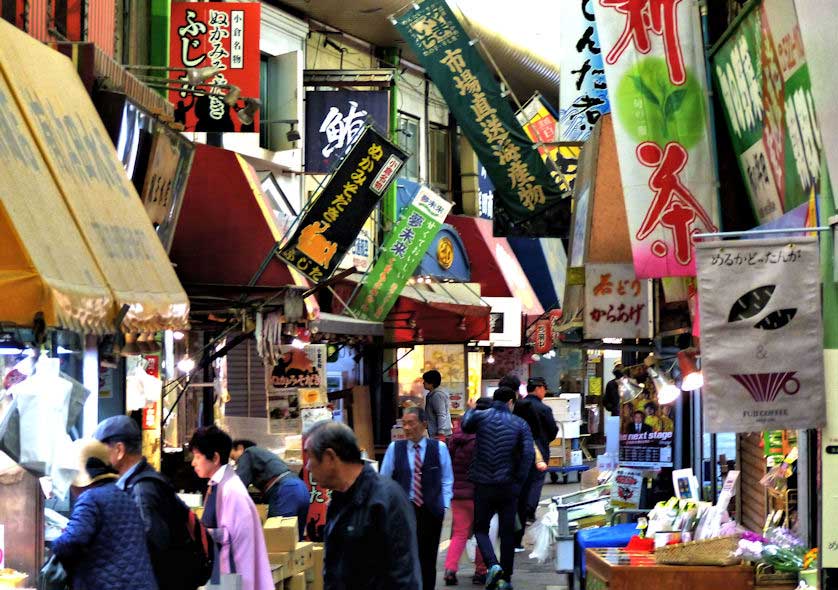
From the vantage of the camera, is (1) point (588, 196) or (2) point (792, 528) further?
(1) point (588, 196)

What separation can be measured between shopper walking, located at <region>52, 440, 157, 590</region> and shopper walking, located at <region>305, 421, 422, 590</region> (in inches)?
46.1

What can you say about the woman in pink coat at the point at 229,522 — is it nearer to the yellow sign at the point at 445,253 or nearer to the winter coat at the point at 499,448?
the winter coat at the point at 499,448

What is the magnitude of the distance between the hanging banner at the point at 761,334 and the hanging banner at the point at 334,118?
13.9 meters

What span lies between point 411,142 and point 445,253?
2725 millimetres

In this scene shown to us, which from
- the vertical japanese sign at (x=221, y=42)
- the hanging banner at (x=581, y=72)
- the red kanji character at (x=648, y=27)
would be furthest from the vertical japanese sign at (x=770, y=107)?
the vertical japanese sign at (x=221, y=42)

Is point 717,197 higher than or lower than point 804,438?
higher

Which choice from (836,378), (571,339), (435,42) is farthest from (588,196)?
(836,378)

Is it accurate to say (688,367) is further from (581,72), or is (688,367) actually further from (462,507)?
(462,507)

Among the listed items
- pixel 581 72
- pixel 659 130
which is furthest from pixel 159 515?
pixel 581 72

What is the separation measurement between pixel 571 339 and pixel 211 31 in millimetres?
6704

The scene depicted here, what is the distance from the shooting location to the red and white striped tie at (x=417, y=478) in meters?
14.3

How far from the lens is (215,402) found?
20.5 m

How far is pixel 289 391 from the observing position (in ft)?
61.6

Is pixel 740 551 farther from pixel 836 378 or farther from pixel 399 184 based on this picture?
pixel 399 184
